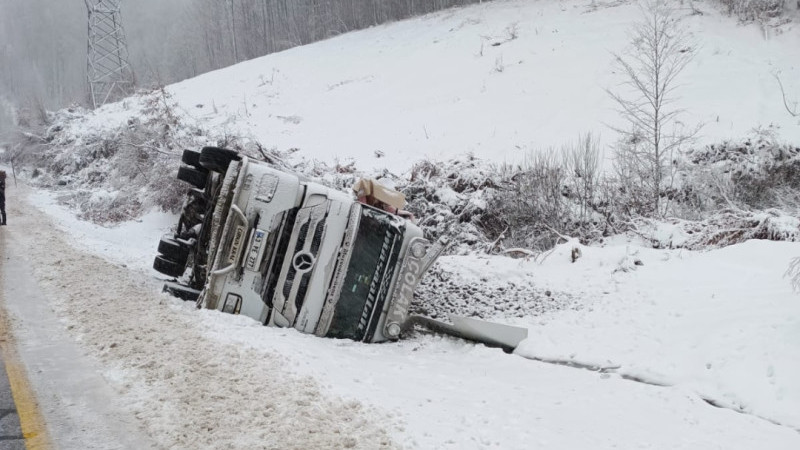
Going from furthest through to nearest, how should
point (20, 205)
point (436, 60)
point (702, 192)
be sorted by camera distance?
point (436, 60) < point (20, 205) < point (702, 192)

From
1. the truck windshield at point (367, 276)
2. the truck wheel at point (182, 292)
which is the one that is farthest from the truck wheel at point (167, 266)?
the truck windshield at point (367, 276)

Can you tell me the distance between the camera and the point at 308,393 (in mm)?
4016

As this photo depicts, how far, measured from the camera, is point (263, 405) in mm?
3768

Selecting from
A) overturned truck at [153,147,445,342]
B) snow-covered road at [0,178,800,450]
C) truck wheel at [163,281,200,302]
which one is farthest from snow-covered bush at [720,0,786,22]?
truck wheel at [163,281,200,302]

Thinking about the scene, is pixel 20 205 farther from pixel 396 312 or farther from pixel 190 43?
pixel 190 43

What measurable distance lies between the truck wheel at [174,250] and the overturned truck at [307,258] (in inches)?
36.3

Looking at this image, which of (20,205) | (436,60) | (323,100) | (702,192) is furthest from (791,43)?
(20,205)

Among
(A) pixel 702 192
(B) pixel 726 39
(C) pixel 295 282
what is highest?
(B) pixel 726 39

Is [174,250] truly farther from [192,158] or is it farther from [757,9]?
[757,9]

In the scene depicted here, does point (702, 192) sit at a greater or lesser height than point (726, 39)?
lesser

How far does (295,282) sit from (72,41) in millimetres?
127834

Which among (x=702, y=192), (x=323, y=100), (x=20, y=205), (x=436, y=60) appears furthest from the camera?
(x=436, y=60)

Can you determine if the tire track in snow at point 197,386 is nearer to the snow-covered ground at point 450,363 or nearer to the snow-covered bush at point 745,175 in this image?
the snow-covered ground at point 450,363

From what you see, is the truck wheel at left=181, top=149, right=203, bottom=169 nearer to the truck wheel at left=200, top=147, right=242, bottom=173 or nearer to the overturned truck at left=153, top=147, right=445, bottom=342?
the truck wheel at left=200, top=147, right=242, bottom=173
